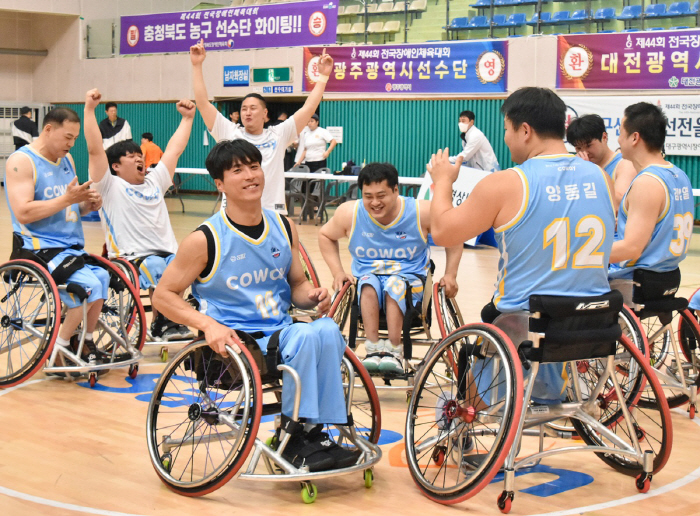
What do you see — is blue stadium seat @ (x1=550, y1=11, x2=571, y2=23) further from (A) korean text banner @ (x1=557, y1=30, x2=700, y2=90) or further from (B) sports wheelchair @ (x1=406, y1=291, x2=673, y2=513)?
(B) sports wheelchair @ (x1=406, y1=291, x2=673, y2=513)

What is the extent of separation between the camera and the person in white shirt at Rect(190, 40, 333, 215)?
5.42 m

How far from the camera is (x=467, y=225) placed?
2.98 meters

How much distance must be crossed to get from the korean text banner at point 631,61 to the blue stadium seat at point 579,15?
3.15ft

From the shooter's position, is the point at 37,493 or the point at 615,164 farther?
the point at 615,164

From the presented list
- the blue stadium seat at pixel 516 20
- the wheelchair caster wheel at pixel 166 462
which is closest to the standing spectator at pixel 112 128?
the blue stadium seat at pixel 516 20

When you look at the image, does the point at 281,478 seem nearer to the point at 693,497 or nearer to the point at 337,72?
the point at 693,497

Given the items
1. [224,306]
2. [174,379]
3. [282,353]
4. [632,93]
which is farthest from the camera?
[632,93]

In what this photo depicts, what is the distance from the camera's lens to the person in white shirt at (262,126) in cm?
542

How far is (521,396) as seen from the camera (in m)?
2.74

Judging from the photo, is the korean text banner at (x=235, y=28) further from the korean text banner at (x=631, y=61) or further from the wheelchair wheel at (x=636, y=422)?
the wheelchair wheel at (x=636, y=422)

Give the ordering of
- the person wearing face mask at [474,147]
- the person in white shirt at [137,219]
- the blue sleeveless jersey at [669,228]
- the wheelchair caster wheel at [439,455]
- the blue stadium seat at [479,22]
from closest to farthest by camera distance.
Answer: the wheelchair caster wheel at [439,455]
the blue sleeveless jersey at [669,228]
the person in white shirt at [137,219]
the person wearing face mask at [474,147]
the blue stadium seat at [479,22]

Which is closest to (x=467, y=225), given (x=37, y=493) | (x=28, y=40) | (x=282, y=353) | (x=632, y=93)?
(x=282, y=353)

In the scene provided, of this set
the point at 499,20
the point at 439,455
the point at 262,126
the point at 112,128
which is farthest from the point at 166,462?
the point at 112,128

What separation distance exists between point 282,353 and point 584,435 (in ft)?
4.06
